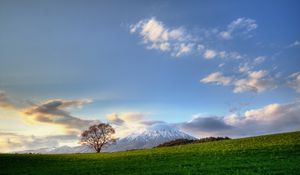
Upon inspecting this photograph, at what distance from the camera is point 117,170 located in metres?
47.8

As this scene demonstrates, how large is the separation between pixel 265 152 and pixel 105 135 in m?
78.8

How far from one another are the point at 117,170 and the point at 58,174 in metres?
6.82

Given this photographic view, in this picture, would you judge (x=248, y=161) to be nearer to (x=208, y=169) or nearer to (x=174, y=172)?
(x=208, y=169)

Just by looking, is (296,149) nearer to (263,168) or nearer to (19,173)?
(263,168)

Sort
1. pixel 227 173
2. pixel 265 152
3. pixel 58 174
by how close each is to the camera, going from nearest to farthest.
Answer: pixel 227 173, pixel 58 174, pixel 265 152

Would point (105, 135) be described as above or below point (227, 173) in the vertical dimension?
above

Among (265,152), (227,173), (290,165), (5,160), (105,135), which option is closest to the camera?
(227,173)

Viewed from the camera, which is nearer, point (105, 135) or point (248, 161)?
point (248, 161)

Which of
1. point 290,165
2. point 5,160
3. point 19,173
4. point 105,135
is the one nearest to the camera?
point 290,165

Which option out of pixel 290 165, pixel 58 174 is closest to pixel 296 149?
pixel 290 165

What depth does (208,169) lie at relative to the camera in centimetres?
4344

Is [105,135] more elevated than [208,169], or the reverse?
[105,135]

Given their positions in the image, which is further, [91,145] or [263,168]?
[91,145]

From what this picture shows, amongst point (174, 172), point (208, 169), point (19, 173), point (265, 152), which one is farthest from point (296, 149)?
point (19, 173)
